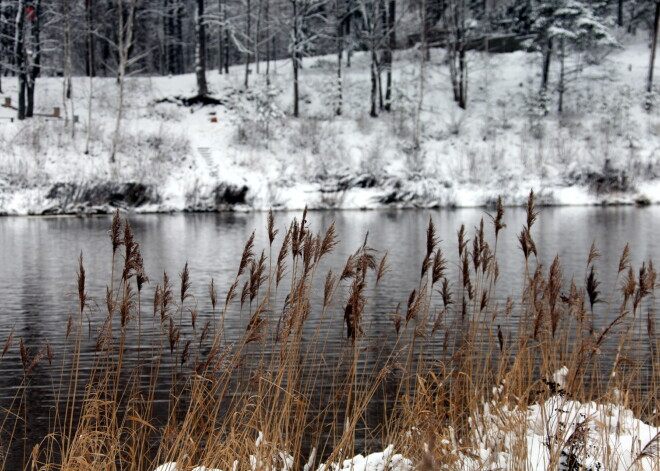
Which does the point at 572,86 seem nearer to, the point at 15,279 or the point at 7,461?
the point at 15,279

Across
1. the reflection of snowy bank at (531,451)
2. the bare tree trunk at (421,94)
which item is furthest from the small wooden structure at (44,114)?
the reflection of snowy bank at (531,451)

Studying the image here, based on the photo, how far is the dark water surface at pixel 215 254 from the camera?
32.3 ft

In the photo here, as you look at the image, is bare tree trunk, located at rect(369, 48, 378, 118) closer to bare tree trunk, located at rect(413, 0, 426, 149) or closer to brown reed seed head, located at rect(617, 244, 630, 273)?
bare tree trunk, located at rect(413, 0, 426, 149)

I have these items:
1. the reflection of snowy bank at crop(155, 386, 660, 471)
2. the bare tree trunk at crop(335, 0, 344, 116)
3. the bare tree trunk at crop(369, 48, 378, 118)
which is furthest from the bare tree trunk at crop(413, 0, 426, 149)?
the reflection of snowy bank at crop(155, 386, 660, 471)

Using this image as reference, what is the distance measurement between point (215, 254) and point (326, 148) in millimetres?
22137

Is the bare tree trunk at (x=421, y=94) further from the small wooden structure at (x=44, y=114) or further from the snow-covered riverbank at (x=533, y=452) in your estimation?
the snow-covered riverbank at (x=533, y=452)

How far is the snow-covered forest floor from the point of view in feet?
109

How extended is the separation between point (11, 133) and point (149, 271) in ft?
81.1

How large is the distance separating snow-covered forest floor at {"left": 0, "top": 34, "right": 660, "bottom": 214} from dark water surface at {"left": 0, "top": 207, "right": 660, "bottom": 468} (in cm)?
280

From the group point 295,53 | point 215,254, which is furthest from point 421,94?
point 215,254

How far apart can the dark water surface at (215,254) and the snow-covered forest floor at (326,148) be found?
2.80 metres

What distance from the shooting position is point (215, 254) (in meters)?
18.1

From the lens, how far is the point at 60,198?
100ft

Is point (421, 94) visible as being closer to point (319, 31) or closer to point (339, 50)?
point (339, 50)
